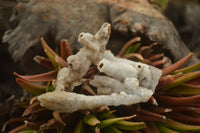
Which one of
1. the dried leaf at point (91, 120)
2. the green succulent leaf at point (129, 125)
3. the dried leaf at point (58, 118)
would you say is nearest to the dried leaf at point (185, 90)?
the green succulent leaf at point (129, 125)

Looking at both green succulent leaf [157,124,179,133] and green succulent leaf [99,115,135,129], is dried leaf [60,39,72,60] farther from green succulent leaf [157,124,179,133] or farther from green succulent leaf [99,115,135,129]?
green succulent leaf [157,124,179,133]

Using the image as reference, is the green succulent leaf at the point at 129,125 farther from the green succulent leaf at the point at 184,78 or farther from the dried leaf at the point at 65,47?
the dried leaf at the point at 65,47

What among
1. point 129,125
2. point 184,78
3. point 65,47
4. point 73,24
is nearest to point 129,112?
point 129,125

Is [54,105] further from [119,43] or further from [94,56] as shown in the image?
[119,43]

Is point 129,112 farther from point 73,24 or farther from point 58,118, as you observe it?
point 73,24

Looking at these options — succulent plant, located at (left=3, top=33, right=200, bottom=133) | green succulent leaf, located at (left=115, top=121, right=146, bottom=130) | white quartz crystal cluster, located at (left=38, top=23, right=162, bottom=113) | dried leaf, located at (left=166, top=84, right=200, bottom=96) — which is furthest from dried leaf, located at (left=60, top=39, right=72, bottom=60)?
dried leaf, located at (left=166, top=84, right=200, bottom=96)

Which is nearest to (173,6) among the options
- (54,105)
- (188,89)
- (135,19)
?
(135,19)
